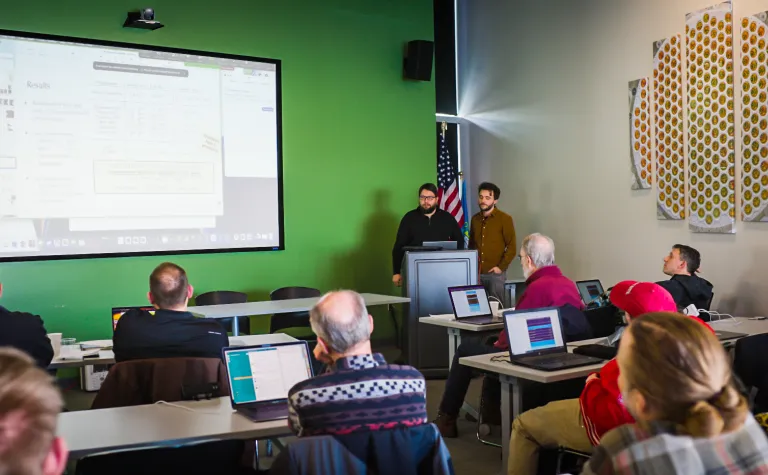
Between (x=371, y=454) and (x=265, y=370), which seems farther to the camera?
(x=265, y=370)

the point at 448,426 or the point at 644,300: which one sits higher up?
the point at 644,300

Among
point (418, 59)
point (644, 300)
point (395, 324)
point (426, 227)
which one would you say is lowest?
point (395, 324)

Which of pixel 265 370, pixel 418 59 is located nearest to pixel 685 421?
pixel 265 370

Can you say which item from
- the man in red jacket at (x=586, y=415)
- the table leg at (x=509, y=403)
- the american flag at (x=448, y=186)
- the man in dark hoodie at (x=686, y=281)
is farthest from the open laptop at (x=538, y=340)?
the american flag at (x=448, y=186)

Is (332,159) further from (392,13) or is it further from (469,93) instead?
(469,93)

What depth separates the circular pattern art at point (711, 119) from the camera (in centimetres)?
610

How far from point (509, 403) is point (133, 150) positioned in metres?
4.30

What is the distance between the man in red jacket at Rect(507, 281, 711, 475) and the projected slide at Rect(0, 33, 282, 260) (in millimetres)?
4345

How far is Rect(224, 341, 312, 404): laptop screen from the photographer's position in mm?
2842

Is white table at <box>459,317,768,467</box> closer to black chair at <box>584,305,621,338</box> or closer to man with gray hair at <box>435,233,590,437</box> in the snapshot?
man with gray hair at <box>435,233,590,437</box>

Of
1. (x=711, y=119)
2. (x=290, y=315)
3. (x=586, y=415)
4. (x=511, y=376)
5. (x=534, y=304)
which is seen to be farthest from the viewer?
(x=290, y=315)

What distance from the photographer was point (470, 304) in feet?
17.3

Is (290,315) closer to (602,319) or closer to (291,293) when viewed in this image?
(291,293)

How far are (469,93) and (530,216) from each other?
1.89 meters
